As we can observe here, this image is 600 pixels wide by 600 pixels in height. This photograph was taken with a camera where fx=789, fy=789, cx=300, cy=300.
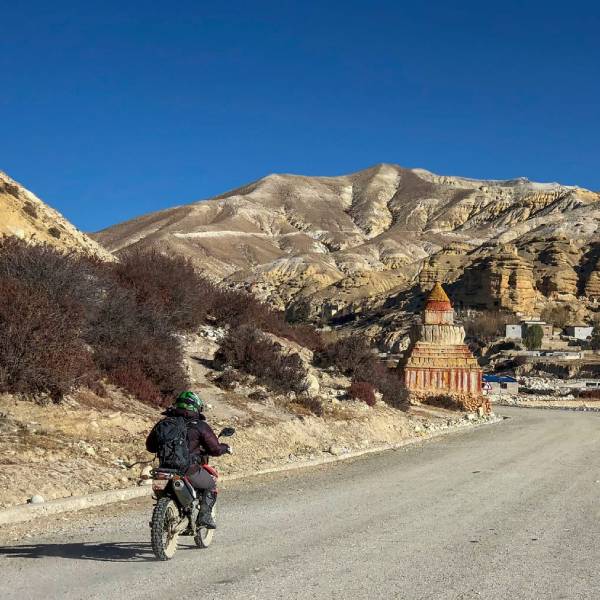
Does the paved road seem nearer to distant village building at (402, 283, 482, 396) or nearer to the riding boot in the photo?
the riding boot

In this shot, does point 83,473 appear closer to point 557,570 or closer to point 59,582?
point 59,582

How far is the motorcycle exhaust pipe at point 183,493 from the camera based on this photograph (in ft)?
23.5

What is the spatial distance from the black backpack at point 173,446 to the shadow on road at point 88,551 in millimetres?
858

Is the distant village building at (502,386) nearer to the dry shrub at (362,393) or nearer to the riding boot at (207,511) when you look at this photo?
the dry shrub at (362,393)

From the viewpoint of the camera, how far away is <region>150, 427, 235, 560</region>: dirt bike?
6.94 metres

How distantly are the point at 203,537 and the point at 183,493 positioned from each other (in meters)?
0.73

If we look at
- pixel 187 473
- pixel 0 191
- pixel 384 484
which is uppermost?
pixel 0 191

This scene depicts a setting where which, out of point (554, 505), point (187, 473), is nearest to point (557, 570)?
point (187, 473)

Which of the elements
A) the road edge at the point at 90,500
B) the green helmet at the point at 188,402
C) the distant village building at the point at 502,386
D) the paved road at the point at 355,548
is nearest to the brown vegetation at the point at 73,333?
the road edge at the point at 90,500

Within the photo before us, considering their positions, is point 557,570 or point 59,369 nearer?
point 557,570

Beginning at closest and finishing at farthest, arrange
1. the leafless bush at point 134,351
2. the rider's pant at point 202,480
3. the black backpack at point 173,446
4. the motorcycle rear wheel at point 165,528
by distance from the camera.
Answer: the motorcycle rear wheel at point 165,528 < the black backpack at point 173,446 < the rider's pant at point 202,480 < the leafless bush at point 134,351

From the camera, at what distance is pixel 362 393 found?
23.1 metres

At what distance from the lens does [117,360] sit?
15695 millimetres

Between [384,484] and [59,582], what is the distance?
7.35 meters
